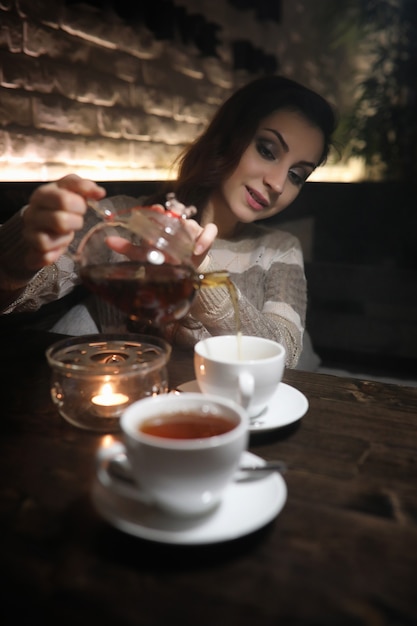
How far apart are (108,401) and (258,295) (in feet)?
3.52

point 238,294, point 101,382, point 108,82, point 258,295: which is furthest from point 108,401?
point 108,82

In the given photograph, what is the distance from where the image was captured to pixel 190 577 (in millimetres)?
543

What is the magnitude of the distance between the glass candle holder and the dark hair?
1.01 meters

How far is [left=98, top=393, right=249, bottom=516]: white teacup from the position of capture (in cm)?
57

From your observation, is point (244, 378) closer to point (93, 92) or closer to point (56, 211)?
point (56, 211)

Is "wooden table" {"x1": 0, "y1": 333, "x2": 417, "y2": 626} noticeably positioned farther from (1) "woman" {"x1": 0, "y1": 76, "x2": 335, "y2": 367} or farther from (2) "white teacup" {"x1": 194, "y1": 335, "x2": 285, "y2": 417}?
(1) "woman" {"x1": 0, "y1": 76, "x2": 335, "y2": 367}

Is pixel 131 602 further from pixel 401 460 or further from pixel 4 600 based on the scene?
pixel 401 460

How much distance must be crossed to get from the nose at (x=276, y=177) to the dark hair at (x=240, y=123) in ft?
0.39

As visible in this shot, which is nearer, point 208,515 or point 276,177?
point 208,515

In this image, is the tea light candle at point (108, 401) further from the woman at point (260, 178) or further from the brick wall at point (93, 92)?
the brick wall at point (93, 92)

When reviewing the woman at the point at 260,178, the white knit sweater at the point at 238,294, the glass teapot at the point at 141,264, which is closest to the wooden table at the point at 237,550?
the glass teapot at the point at 141,264

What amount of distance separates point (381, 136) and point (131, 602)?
12.7ft

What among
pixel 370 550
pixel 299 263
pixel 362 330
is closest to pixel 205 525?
pixel 370 550

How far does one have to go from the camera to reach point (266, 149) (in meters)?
1.80
